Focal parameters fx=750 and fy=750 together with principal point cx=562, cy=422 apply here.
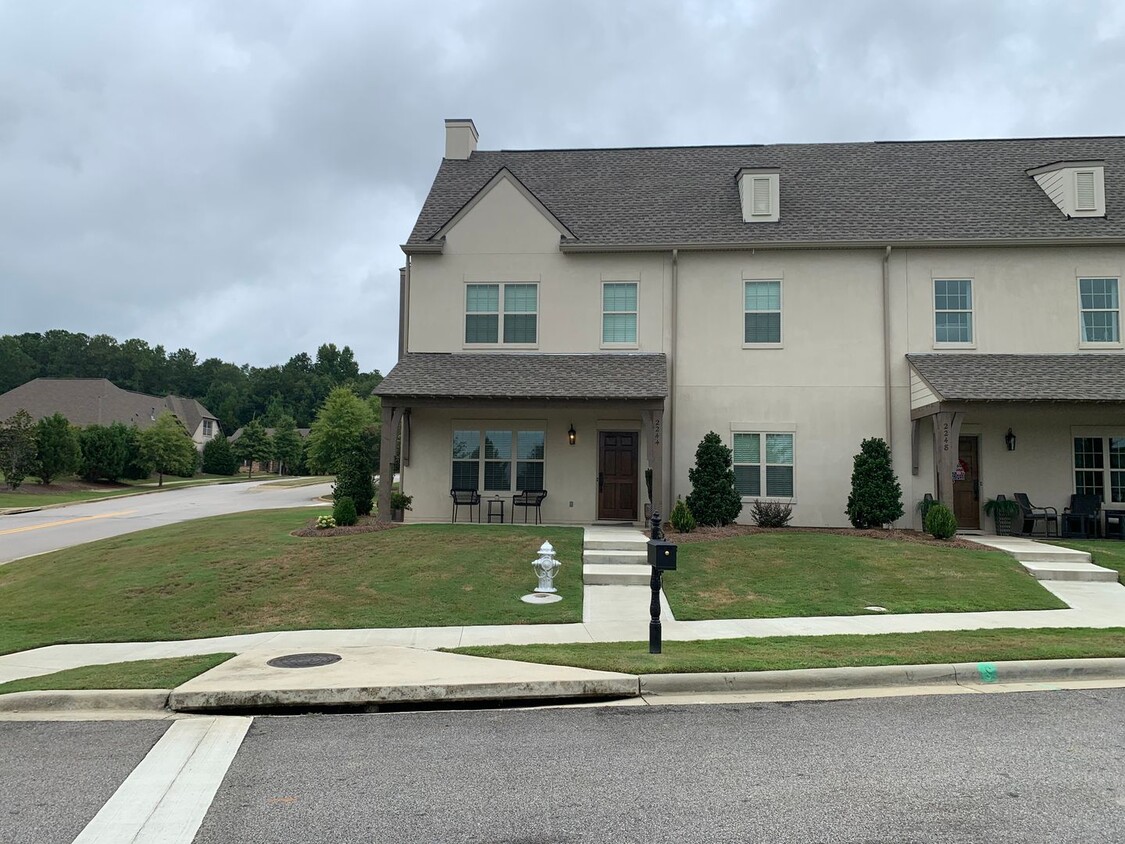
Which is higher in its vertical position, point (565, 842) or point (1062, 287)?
point (1062, 287)

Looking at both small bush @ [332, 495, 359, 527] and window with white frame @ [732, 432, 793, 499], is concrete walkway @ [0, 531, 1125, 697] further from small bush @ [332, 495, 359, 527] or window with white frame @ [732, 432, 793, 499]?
window with white frame @ [732, 432, 793, 499]

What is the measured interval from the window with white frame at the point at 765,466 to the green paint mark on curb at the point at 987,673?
417 inches

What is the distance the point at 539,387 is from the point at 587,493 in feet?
10.3

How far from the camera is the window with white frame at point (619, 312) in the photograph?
19.1m

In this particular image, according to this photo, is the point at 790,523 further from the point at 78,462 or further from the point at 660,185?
the point at 78,462

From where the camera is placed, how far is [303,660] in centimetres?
830

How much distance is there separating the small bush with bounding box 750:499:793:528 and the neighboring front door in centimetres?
413

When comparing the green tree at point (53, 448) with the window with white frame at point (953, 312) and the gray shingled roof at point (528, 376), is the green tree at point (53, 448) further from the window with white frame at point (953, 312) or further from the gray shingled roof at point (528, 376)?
the window with white frame at point (953, 312)

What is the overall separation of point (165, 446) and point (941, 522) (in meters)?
51.2

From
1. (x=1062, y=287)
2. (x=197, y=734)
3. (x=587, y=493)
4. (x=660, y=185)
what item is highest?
(x=660, y=185)

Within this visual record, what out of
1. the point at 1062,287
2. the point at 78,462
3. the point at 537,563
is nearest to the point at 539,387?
the point at 537,563

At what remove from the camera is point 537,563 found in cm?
1247

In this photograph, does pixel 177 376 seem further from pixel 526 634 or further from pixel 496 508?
pixel 526 634

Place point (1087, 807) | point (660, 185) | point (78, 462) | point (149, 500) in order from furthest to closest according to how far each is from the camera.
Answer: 1. point (78, 462)
2. point (149, 500)
3. point (660, 185)
4. point (1087, 807)
